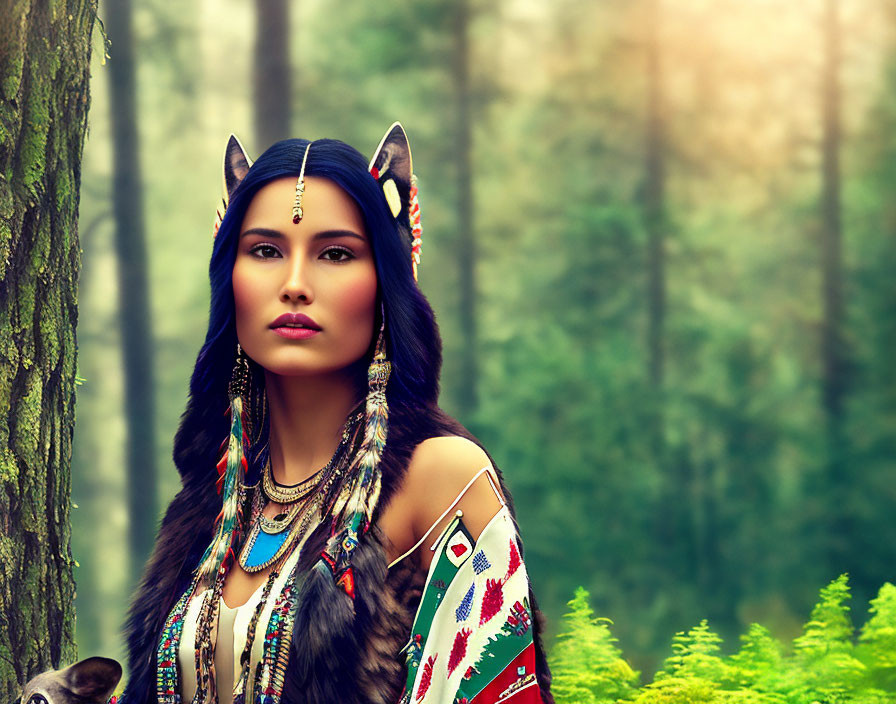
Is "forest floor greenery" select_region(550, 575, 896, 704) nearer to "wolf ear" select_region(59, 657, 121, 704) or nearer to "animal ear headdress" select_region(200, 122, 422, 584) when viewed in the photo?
"animal ear headdress" select_region(200, 122, 422, 584)

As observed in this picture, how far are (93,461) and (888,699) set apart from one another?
9.26 m

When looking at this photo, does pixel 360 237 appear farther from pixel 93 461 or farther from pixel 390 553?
pixel 93 461

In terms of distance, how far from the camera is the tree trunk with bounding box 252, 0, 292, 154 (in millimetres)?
9531

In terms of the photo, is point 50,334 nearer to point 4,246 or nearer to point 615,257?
point 4,246

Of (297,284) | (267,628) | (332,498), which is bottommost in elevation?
(267,628)

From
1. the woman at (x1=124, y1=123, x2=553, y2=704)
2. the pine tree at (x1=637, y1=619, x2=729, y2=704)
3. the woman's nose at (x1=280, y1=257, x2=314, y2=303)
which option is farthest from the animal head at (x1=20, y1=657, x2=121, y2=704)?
the pine tree at (x1=637, y1=619, x2=729, y2=704)

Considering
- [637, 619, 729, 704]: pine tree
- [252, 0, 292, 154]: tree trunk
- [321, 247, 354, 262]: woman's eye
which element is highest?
[252, 0, 292, 154]: tree trunk

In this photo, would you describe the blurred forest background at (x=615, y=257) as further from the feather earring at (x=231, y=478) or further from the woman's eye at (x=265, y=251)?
the woman's eye at (x=265, y=251)

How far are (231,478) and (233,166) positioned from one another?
0.89m

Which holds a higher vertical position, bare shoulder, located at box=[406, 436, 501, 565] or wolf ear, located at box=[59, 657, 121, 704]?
bare shoulder, located at box=[406, 436, 501, 565]

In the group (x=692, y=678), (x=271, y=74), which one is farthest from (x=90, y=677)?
(x=271, y=74)

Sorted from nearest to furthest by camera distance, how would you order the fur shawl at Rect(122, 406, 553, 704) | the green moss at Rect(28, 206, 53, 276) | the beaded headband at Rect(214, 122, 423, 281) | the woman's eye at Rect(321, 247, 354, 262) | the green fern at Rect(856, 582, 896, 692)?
the fur shawl at Rect(122, 406, 553, 704), the woman's eye at Rect(321, 247, 354, 262), the beaded headband at Rect(214, 122, 423, 281), the green moss at Rect(28, 206, 53, 276), the green fern at Rect(856, 582, 896, 692)

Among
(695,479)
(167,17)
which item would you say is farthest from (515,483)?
(167,17)

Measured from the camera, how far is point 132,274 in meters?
10.9
